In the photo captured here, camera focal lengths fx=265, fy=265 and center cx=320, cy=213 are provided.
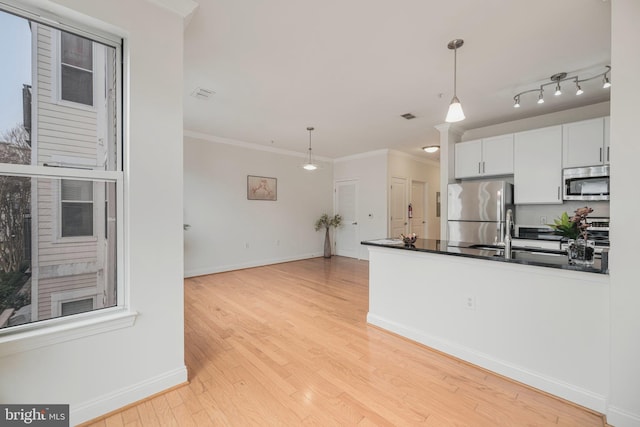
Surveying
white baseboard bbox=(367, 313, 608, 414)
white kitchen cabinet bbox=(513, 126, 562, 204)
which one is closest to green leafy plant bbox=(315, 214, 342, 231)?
white kitchen cabinet bbox=(513, 126, 562, 204)

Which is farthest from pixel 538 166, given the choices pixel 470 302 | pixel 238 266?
pixel 238 266

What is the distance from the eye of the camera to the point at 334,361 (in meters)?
2.18

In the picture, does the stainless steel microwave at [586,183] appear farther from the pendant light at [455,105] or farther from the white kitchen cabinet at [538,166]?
the pendant light at [455,105]

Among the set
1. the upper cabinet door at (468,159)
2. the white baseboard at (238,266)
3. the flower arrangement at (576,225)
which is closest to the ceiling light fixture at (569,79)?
the upper cabinet door at (468,159)

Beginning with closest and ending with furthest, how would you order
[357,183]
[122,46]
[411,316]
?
1. [122,46]
2. [411,316]
3. [357,183]

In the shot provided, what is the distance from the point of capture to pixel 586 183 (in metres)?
3.34

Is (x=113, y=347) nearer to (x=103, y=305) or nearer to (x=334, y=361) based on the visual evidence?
(x=103, y=305)

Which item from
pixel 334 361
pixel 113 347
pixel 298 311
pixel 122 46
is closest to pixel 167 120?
pixel 122 46

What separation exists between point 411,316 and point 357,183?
15.1 ft

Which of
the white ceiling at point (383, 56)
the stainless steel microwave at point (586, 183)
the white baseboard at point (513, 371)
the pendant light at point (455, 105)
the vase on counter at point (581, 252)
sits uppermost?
the white ceiling at point (383, 56)

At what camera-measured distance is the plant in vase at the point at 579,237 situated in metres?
1.79

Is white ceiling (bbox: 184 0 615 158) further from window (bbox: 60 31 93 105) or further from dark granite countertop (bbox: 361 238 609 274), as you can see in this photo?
dark granite countertop (bbox: 361 238 609 274)

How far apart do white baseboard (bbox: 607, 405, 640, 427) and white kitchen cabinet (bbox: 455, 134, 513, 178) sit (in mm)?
3205

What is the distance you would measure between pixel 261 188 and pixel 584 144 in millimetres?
5289
